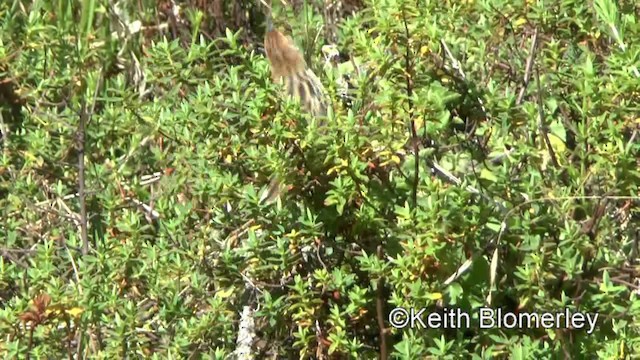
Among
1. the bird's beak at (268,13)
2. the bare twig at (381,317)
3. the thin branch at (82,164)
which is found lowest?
the bare twig at (381,317)

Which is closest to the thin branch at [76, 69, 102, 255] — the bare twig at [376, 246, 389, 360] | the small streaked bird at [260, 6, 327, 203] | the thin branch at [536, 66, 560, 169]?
the small streaked bird at [260, 6, 327, 203]

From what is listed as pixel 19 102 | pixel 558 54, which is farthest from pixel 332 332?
pixel 19 102

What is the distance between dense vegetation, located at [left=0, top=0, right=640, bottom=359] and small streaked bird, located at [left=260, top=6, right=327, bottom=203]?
5 centimetres

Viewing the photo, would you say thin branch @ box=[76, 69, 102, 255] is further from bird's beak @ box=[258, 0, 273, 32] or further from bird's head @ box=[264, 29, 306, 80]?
bird's beak @ box=[258, 0, 273, 32]

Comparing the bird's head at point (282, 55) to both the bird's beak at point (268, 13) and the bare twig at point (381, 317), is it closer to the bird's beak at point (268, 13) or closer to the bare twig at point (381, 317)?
the bird's beak at point (268, 13)

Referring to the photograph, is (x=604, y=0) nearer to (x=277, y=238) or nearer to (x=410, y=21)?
(x=410, y=21)

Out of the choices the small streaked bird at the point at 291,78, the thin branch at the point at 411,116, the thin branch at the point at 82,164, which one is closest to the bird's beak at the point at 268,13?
the small streaked bird at the point at 291,78

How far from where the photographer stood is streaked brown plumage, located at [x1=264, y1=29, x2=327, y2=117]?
4547 mm

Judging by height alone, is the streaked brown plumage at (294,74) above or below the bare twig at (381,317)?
above

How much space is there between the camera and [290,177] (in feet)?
13.3

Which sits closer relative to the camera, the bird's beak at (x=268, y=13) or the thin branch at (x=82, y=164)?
the thin branch at (x=82, y=164)

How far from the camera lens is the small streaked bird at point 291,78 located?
4.15 m

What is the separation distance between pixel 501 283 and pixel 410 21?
90 cm

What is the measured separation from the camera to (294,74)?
503 cm
